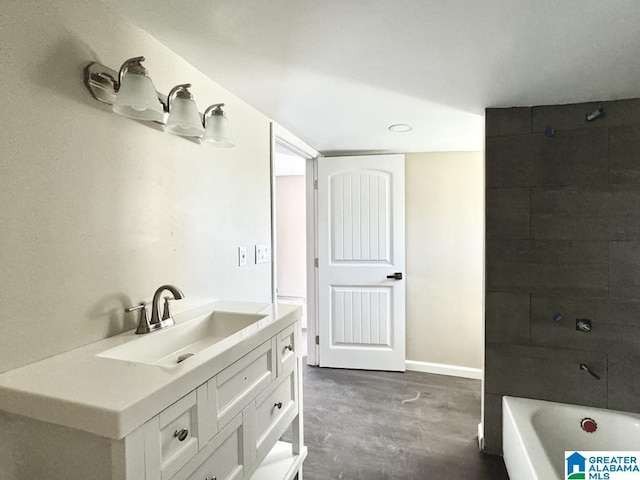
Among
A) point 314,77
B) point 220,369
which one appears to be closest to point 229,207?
point 314,77

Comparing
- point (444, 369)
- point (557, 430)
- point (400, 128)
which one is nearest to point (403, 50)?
point (400, 128)

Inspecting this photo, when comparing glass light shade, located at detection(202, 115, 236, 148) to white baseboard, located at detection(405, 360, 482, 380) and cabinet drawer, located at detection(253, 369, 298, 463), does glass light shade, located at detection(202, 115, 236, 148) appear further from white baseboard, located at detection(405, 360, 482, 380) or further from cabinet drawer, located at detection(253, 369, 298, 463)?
white baseboard, located at detection(405, 360, 482, 380)

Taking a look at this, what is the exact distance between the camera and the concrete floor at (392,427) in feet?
Result: 6.40

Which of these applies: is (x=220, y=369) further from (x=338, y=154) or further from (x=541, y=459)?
(x=338, y=154)

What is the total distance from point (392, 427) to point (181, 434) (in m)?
1.83

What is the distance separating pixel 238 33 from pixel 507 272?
1.88m

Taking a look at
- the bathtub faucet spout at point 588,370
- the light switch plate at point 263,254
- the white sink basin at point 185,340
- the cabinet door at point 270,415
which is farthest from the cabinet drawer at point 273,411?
the bathtub faucet spout at point 588,370

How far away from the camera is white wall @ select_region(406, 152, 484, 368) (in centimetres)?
314

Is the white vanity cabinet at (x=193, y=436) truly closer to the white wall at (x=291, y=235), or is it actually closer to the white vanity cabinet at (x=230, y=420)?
the white vanity cabinet at (x=230, y=420)

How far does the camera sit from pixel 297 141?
2754 millimetres

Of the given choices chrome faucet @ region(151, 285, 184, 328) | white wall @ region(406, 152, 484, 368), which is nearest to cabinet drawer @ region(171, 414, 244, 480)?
chrome faucet @ region(151, 285, 184, 328)

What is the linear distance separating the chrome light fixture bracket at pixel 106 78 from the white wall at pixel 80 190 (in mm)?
25

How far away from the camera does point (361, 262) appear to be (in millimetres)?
3270

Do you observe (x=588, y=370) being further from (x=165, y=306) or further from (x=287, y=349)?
(x=165, y=306)
